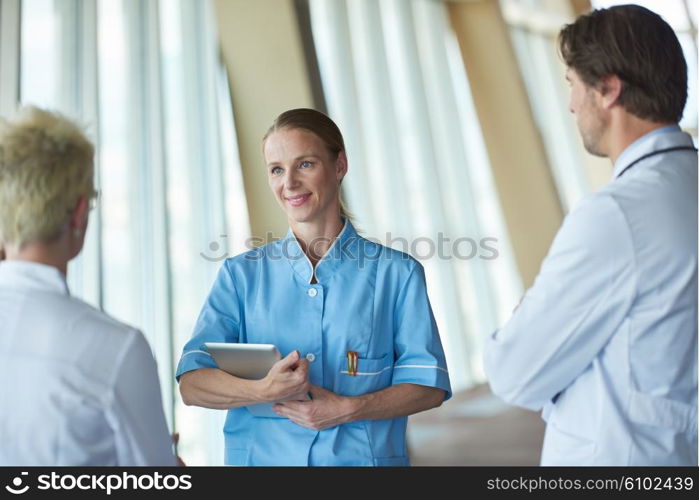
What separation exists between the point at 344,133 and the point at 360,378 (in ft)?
10.8

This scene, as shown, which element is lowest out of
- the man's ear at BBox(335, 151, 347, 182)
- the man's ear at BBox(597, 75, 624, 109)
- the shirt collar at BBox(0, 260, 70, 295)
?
the shirt collar at BBox(0, 260, 70, 295)

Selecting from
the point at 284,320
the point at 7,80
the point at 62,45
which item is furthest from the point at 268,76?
the point at 284,320

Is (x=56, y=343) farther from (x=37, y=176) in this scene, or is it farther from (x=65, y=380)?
(x=37, y=176)

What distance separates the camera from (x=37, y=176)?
1.04 m

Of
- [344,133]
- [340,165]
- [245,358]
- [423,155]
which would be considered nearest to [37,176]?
[245,358]

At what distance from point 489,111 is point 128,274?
489 centimetres

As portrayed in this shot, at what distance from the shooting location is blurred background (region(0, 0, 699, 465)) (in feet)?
9.58

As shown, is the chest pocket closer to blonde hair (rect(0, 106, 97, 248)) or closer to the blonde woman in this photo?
the blonde woman

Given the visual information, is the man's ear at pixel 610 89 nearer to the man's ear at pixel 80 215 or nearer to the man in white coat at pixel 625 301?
the man in white coat at pixel 625 301

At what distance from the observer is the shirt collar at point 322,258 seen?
1715 mm

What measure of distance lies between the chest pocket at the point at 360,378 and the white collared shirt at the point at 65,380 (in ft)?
1.96

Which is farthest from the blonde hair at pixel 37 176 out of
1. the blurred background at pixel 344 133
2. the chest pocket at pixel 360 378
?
the chest pocket at pixel 360 378

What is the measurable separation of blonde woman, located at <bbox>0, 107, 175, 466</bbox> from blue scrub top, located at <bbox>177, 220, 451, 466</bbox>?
53 cm

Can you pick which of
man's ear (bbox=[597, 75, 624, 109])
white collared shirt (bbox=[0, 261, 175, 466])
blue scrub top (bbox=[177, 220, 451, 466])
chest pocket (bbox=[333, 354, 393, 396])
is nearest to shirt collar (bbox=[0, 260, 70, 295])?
white collared shirt (bbox=[0, 261, 175, 466])
